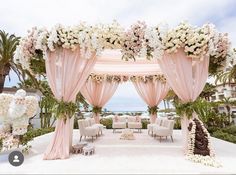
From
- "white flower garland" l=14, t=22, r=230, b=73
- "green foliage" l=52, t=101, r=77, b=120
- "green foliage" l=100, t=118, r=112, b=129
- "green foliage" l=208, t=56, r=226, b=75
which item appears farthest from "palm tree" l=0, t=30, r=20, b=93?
"green foliage" l=208, t=56, r=226, b=75

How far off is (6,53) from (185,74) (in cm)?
818

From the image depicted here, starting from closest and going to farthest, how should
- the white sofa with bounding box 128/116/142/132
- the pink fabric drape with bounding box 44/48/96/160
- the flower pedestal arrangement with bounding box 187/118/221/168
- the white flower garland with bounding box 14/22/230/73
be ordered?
the flower pedestal arrangement with bounding box 187/118/221/168
the white flower garland with bounding box 14/22/230/73
the pink fabric drape with bounding box 44/48/96/160
the white sofa with bounding box 128/116/142/132

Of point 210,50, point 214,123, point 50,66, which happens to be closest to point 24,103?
point 50,66

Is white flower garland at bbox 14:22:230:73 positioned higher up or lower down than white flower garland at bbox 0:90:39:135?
higher up

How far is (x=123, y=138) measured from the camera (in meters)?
8.22

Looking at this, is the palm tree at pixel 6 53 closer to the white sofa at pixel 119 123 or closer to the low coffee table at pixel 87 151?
the white sofa at pixel 119 123

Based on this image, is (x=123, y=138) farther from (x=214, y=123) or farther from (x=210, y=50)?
(x=214, y=123)

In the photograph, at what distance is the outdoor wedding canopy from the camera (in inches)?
199

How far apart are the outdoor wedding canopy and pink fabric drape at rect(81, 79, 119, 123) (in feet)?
15.4

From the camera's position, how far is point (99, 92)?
34.3 ft

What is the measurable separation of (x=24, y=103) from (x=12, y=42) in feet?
19.2

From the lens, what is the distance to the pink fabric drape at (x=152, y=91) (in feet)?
34.4

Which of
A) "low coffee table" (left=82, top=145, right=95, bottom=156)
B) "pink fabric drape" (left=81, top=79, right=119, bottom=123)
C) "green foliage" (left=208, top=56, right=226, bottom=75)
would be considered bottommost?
"low coffee table" (left=82, top=145, right=95, bottom=156)

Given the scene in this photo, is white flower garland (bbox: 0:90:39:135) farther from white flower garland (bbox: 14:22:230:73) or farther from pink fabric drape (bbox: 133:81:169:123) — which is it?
pink fabric drape (bbox: 133:81:169:123)
